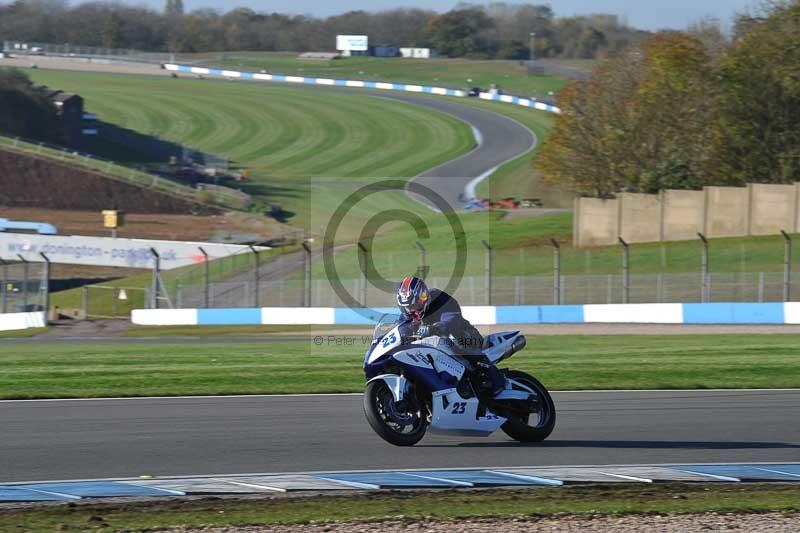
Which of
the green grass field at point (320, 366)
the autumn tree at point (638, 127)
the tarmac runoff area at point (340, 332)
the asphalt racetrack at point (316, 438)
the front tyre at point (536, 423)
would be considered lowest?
the tarmac runoff area at point (340, 332)

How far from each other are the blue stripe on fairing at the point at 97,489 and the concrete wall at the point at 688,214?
38921 millimetres

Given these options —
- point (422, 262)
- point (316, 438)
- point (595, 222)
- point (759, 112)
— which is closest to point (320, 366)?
point (316, 438)

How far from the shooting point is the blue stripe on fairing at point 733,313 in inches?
1230

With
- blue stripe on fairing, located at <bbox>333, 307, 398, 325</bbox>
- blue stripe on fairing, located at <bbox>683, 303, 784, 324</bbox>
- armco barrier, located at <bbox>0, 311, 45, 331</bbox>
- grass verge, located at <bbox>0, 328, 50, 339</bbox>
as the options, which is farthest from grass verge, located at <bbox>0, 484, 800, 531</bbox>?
armco barrier, located at <bbox>0, 311, 45, 331</bbox>

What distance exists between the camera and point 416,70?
136625 millimetres

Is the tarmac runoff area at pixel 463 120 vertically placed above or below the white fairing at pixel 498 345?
above

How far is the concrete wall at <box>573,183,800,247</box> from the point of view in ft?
148

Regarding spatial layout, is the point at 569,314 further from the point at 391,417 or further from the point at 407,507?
the point at 407,507

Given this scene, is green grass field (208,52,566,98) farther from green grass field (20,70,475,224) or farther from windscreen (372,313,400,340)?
windscreen (372,313,400,340)

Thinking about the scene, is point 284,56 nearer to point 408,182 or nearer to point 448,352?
point 408,182

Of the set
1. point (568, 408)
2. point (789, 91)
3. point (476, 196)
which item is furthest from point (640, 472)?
point (476, 196)

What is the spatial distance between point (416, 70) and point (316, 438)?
12695cm

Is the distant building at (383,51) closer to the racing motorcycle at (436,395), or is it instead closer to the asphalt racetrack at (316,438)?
the asphalt racetrack at (316,438)

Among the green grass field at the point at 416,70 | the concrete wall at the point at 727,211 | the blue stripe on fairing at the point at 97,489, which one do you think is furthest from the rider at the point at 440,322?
the green grass field at the point at 416,70
